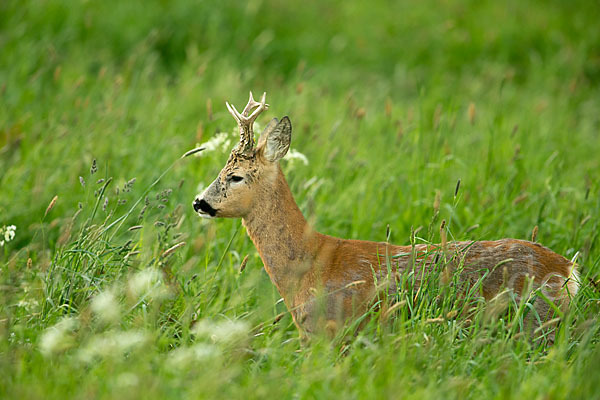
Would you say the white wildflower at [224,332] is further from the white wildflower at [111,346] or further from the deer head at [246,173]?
the deer head at [246,173]

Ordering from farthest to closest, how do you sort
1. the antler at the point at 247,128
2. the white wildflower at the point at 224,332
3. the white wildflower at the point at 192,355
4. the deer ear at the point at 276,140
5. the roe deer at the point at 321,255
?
the deer ear at the point at 276,140
the antler at the point at 247,128
the roe deer at the point at 321,255
the white wildflower at the point at 224,332
the white wildflower at the point at 192,355

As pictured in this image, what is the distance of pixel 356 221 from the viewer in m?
5.09

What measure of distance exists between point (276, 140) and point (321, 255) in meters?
0.69

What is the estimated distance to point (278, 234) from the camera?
13.0ft

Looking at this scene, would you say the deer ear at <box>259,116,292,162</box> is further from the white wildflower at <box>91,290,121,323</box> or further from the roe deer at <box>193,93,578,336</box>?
the white wildflower at <box>91,290,121,323</box>

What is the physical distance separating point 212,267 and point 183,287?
679 millimetres

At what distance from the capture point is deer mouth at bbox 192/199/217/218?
12.8 feet

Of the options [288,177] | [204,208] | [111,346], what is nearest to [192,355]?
[111,346]

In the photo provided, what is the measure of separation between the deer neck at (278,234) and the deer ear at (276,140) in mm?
118

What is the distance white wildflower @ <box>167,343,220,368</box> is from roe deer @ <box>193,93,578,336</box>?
2.32 ft

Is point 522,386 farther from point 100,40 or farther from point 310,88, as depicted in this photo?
point 100,40

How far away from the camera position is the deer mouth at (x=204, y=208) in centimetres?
389

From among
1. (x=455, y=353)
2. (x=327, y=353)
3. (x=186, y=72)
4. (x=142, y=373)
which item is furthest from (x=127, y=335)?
(x=186, y=72)

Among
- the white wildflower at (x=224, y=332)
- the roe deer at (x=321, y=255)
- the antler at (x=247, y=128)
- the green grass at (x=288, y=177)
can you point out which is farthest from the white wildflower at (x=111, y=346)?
the antler at (x=247, y=128)
